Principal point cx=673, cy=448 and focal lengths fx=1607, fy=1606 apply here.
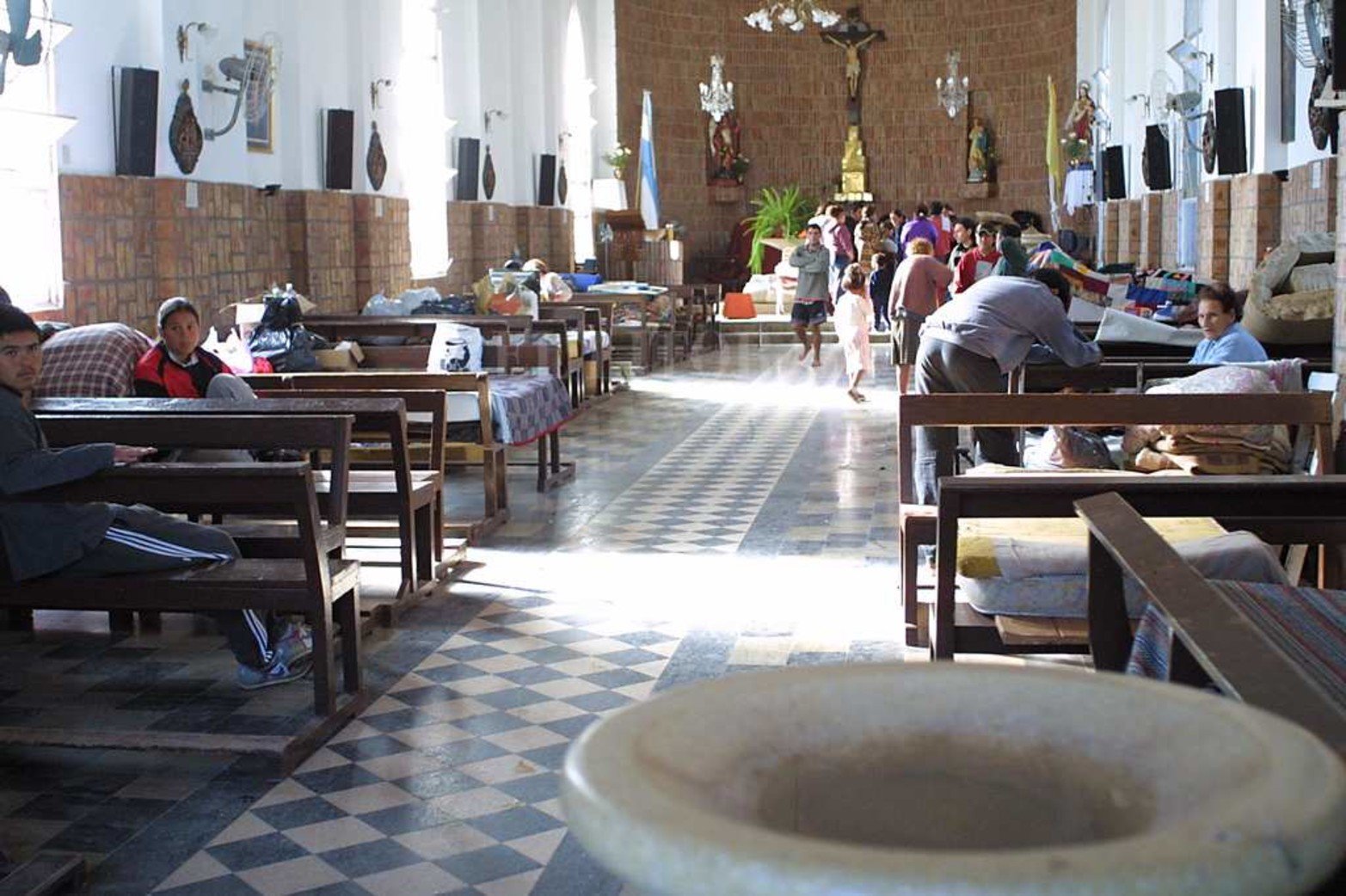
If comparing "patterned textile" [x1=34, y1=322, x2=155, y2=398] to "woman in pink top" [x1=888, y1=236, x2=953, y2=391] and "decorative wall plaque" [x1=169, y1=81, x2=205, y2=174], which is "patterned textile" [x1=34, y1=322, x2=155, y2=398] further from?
"woman in pink top" [x1=888, y1=236, x2=953, y2=391]

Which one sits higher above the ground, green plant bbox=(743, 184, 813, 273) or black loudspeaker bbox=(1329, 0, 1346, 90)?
green plant bbox=(743, 184, 813, 273)

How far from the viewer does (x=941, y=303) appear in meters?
12.9

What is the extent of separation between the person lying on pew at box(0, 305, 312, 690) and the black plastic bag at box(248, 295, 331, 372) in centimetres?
449

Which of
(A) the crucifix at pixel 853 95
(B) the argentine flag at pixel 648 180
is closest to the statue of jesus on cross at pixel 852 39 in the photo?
(A) the crucifix at pixel 853 95

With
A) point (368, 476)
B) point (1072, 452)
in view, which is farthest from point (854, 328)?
point (1072, 452)

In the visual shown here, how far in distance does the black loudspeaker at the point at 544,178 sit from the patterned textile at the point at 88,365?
513 inches

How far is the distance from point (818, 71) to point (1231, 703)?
24.7 m

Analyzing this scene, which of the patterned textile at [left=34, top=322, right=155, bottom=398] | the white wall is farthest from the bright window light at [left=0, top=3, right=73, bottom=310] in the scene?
the white wall

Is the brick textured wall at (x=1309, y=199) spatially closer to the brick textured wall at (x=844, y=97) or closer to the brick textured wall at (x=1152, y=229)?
the brick textured wall at (x=1152, y=229)

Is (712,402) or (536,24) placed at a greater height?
(536,24)

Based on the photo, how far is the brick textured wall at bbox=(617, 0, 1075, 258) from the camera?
23875mm

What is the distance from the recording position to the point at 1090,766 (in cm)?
136

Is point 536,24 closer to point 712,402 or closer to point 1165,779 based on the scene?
Result: point 712,402

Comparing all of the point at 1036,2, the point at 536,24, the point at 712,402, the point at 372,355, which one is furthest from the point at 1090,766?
the point at 1036,2
